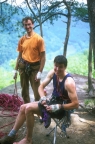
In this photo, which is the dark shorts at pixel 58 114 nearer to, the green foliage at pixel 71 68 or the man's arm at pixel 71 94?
the man's arm at pixel 71 94

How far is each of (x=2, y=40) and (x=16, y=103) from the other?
23411 millimetres

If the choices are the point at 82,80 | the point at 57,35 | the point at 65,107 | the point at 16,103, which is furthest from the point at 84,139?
the point at 57,35

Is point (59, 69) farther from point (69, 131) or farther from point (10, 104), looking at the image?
point (10, 104)

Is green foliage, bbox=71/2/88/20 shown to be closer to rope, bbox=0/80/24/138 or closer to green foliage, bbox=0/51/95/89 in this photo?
green foliage, bbox=0/51/95/89

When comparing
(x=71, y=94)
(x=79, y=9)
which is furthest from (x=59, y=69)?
(x=79, y=9)

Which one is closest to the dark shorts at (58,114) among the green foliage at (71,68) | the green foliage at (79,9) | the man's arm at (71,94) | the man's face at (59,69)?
the man's arm at (71,94)

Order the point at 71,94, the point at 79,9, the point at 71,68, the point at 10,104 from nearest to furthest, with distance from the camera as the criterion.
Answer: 1. the point at 71,94
2. the point at 10,104
3. the point at 79,9
4. the point at 71,68

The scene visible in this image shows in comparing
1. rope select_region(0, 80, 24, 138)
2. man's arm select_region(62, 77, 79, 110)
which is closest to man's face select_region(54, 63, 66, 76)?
man's arm select_region(62, 77, 79, 110)

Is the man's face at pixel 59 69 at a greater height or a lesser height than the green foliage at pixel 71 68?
greater

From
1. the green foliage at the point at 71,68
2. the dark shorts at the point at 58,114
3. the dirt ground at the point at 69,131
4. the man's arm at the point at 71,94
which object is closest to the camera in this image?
the man's arm at the point at 71,94

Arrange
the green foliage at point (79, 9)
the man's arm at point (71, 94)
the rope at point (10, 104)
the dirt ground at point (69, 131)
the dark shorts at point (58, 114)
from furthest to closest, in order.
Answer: the green foliage at point (79, 9)
the rope at point (10, 104)
the dirt ground at point (69, 131)
the dark shorts at point (58, 114)
the man's arm at point (71, 94)

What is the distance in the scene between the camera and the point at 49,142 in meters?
3.30

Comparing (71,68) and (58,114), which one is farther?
(71,68)

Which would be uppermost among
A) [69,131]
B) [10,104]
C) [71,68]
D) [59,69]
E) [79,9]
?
[79,9]
